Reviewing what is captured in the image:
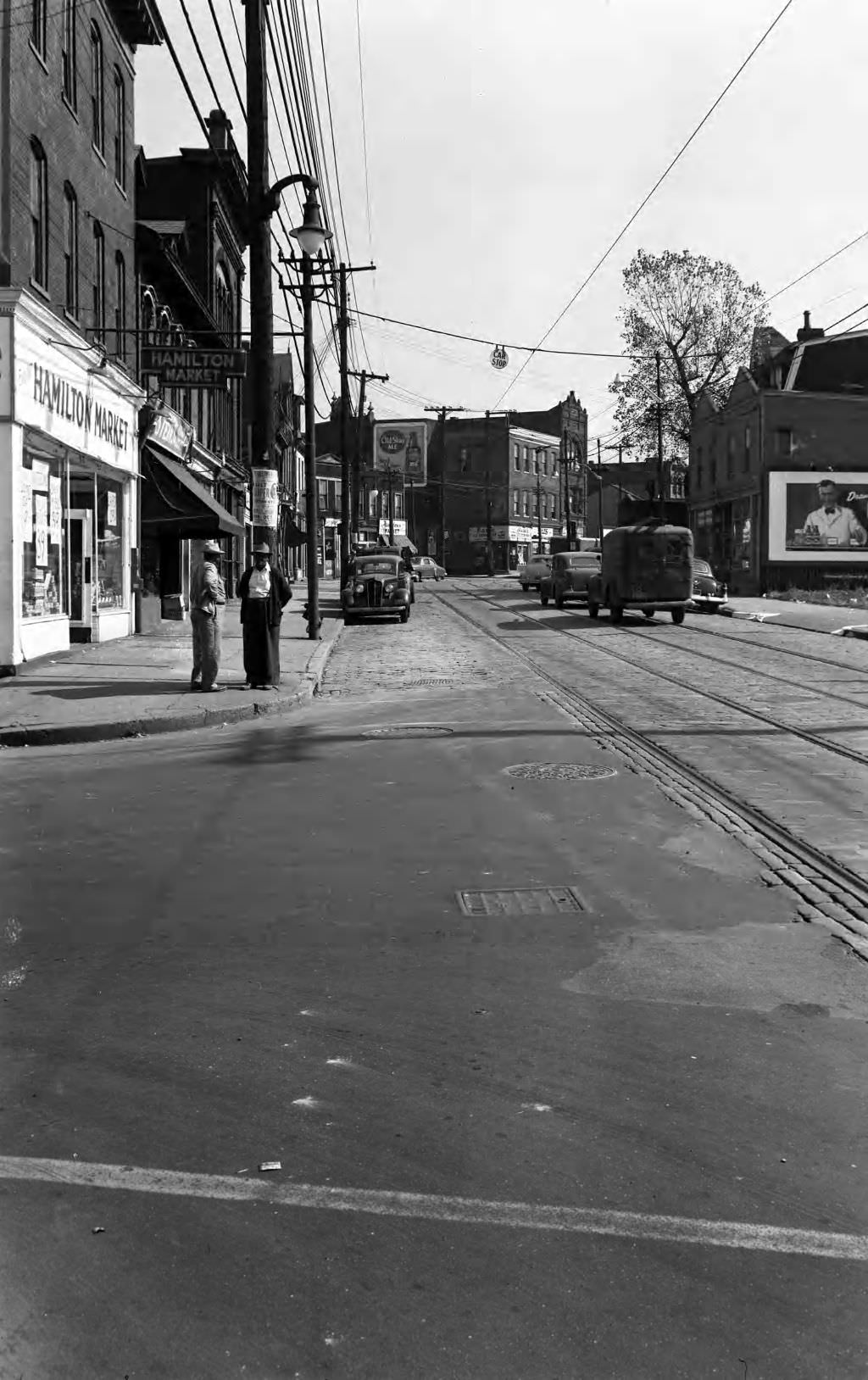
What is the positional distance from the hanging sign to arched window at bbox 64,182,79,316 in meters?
5.56

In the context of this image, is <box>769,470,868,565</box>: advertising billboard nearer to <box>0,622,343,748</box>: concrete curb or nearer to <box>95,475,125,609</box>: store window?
<box>95,475,125,609</box>: store window

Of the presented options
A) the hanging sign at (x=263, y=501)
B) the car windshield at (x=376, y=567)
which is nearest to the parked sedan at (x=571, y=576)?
the car windshield at (x=376, y=567)

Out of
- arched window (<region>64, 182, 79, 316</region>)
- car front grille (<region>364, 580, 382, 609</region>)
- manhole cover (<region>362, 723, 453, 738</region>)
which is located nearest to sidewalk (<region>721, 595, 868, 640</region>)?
car front grille (<region>364, 580, 382, 609</region>)

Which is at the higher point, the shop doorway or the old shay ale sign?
the old shay ale sign

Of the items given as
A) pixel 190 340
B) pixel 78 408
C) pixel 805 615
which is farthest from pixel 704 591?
pixel 78 408

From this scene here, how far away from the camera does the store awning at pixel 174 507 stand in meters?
26.7

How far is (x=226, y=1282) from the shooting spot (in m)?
3.13

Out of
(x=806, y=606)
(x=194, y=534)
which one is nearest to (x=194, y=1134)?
(x=194, y=534)

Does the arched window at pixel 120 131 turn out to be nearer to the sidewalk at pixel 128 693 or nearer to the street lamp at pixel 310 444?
the street lamp at pixel 310 444

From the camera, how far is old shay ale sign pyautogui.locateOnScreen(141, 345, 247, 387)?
2227 cm

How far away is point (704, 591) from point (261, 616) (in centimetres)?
2487

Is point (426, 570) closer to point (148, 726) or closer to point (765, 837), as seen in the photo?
point (148, 726)

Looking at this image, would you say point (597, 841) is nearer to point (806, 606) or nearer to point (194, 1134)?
point (194, 1134)

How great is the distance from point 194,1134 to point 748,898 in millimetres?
3423
